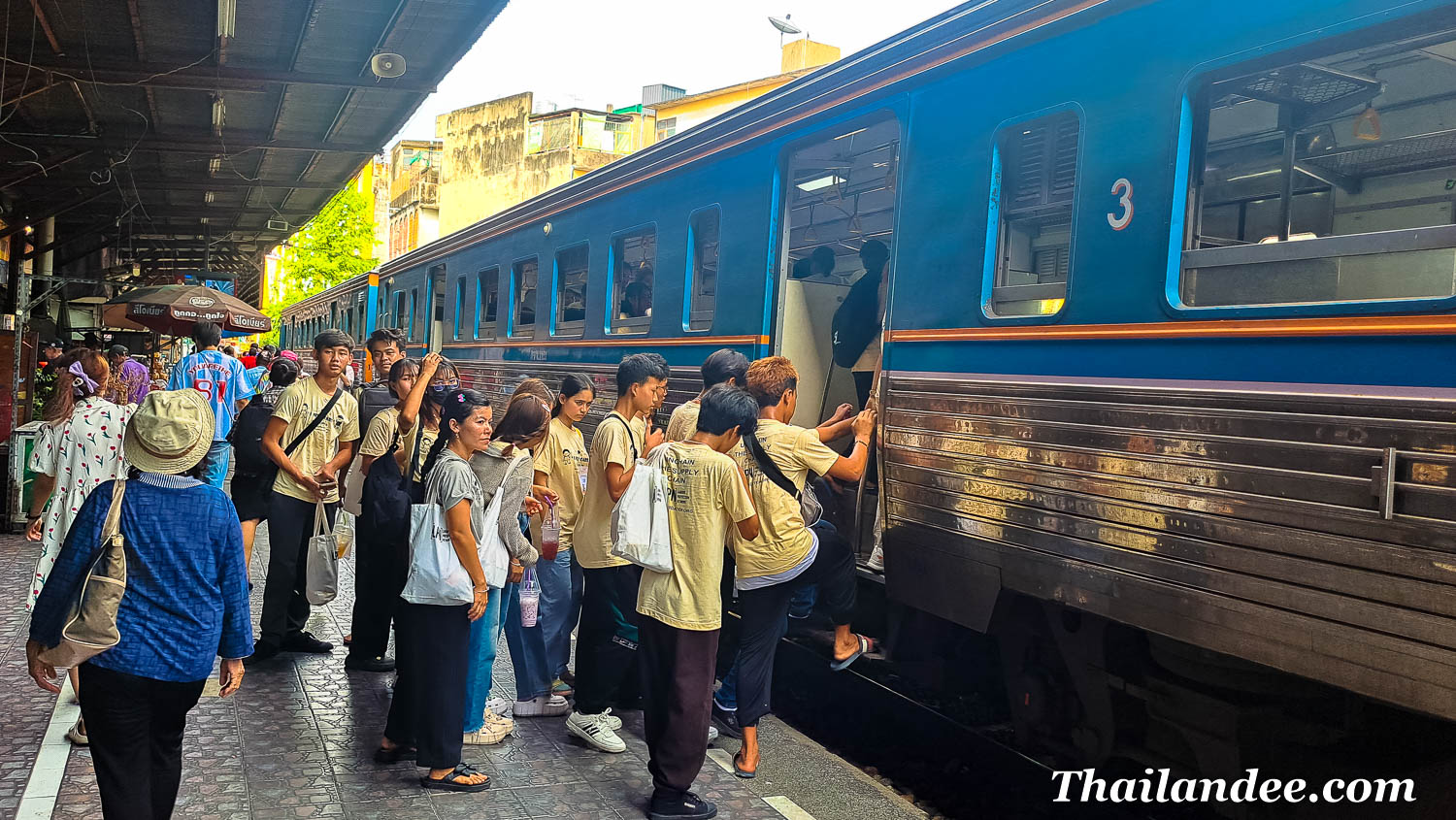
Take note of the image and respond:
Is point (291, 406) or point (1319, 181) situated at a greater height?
point (1319, 181)

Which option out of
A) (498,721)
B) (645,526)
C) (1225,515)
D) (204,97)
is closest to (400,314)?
(204,97)

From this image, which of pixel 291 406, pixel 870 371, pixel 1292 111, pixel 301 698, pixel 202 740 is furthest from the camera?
pixel 870 371

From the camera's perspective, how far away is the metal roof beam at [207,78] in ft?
30.7

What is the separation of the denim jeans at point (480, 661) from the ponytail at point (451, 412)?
634 mm

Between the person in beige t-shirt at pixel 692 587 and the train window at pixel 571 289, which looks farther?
the train window at pixel 571 289

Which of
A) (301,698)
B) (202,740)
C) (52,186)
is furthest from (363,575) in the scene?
(52,186)

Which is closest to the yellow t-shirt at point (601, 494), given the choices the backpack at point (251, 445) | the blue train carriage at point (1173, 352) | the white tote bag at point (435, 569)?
the white tote bag at point (435, 569)

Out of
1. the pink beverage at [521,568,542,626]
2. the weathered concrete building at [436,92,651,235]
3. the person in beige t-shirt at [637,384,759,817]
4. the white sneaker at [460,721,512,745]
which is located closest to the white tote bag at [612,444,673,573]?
the person in beige t-shirt at [637,384,759,817]

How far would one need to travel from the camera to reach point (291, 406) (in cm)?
596

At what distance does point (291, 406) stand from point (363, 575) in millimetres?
990

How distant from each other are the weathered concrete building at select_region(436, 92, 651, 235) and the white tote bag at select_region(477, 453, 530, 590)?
33956 millimetres

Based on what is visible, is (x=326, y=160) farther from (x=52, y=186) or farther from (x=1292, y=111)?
(x=1292, y=111)

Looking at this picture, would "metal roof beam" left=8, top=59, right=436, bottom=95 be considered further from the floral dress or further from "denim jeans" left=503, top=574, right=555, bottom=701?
"denim jeans" left=503, top=574, right=555, bottom=701

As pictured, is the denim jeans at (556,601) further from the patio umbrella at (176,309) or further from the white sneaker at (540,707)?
the patio umbrella at (176,309)
